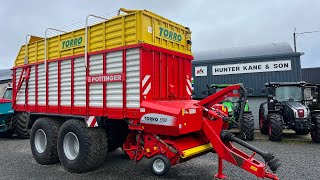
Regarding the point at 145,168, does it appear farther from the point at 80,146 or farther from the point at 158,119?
the point at 158,119

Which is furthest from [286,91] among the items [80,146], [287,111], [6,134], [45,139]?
[6,134]

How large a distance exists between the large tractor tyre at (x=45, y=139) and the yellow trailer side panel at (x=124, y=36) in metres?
1.57

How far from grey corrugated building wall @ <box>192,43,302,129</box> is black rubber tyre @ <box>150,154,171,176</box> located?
10.6 m

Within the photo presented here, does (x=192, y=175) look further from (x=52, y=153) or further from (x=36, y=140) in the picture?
(x=36, y=140)

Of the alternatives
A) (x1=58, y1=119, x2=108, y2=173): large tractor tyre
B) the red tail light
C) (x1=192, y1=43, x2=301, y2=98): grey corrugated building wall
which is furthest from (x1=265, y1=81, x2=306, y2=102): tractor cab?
(x1=58, y1=119, x2=108, y2=173): large tractor tyre

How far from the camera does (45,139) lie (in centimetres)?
725

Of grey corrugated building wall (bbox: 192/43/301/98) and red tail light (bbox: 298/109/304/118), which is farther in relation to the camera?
grey corrugated building wall (bbox: 192/43/301/98)

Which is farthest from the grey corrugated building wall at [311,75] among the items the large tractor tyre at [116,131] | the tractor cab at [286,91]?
the large tractor tyre at [116,131]

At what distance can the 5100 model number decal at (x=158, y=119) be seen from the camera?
16.7ft

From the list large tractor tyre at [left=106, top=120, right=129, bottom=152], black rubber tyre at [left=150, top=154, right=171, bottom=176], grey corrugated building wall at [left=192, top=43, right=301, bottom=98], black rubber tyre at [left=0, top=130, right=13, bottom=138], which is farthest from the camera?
grey corrugated building wall at [left=192, top=43, right=301, bottom=98]

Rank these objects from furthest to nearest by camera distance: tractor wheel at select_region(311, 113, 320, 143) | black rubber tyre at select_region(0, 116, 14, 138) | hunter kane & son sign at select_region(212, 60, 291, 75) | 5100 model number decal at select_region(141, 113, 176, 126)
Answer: hunter kane & son sign at select_region(212, 60, 291, 75), black rubber tyre at select_region(0, 116, 14, 138), tractor wheel at select_region(311, 113, 320, 143), 5100 model number decal at select_region(141, 113, 176, 126)

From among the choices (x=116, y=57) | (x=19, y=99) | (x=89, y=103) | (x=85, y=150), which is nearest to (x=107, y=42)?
(x=116, y=57)

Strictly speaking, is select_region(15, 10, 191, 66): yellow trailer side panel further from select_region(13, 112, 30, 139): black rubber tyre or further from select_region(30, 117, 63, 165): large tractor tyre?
select_region(13, 112, 30, 139): black rubber tyre

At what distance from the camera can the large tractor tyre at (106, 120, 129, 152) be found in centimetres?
653
